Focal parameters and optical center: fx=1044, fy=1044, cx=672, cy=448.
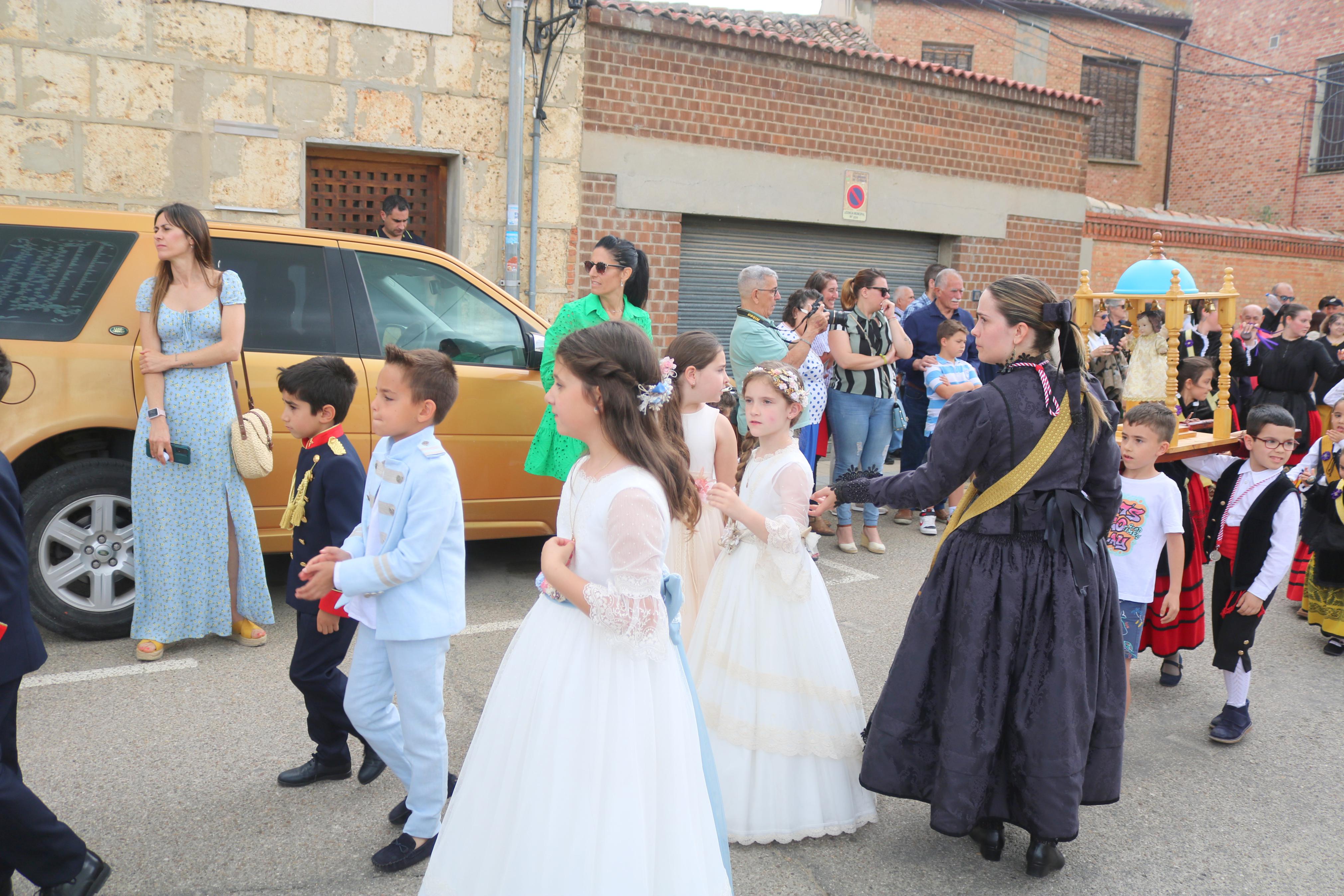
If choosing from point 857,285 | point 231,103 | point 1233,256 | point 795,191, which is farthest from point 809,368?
point 1233,256

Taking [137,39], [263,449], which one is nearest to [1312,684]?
[263,449]

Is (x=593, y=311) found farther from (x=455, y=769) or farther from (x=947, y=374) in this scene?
(x=947, y=374)

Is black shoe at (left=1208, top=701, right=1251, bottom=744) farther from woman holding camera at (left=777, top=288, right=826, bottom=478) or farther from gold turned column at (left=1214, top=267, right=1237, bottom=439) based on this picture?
woman holding camera at (left=777, top=288, right=826, bottom=478)

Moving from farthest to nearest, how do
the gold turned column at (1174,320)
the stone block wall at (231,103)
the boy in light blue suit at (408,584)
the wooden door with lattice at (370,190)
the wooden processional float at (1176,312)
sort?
the wooden door with lattice at (370,190) → the stone block wall at (231,103) → the gold turned column at (1174,320) → the wooden processional float at (1176,312) → the boy in light blue suit at (408,584)

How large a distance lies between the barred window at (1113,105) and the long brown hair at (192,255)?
23.2 m

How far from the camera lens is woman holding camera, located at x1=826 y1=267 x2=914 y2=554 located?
7.55 metres

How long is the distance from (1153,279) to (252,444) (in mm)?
5150

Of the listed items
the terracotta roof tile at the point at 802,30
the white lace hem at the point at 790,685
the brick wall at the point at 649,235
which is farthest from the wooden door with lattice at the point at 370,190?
the white lace hem at the point at 790,685

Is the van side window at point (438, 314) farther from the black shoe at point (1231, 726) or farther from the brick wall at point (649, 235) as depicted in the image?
the brick wall at point (649, 235)

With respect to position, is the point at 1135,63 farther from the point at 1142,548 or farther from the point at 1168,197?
the point at 1142,548

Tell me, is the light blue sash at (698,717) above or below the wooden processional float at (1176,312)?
below

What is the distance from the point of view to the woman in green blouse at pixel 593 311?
5.10 m

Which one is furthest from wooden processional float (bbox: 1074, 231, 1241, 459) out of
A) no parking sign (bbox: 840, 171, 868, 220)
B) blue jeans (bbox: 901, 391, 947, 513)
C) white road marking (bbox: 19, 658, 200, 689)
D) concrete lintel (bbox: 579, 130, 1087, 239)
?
no parking sign (bbox: 840, 171, 868, 220)

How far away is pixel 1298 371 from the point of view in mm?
9078
